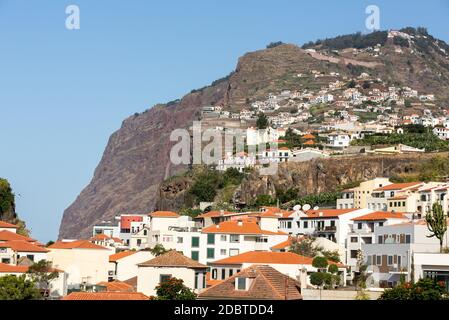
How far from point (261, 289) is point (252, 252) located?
17227 millimetres

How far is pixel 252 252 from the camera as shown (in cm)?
4556

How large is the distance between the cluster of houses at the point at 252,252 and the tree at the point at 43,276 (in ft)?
1.73

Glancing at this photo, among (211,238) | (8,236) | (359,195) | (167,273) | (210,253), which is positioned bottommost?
(167,273)

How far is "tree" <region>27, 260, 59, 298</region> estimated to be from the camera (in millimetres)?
37562

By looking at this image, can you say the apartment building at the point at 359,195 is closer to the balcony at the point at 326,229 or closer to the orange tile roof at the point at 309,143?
the balcony at the point at 326,229

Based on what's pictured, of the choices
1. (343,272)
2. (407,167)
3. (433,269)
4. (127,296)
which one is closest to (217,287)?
(127,296)

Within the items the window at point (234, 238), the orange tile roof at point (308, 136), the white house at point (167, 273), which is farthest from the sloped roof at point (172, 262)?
the orange tile roof at point (308, 136)

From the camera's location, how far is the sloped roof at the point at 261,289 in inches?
1104

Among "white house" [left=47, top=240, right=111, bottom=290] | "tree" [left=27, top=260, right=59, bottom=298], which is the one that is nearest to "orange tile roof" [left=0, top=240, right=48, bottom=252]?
"white house" [left=47, top=240, right=111, bottom=290]

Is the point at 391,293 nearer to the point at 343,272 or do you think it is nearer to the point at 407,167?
the point at 343,272

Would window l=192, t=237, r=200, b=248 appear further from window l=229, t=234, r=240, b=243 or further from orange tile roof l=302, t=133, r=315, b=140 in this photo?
orange tile roof l=302, t=133, r=315, b=140

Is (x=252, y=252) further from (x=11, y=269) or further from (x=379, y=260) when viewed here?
(x=11, y=269)

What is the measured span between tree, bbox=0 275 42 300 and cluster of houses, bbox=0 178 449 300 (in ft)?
4.52

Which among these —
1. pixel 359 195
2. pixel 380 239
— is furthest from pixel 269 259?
pixel 359 195
